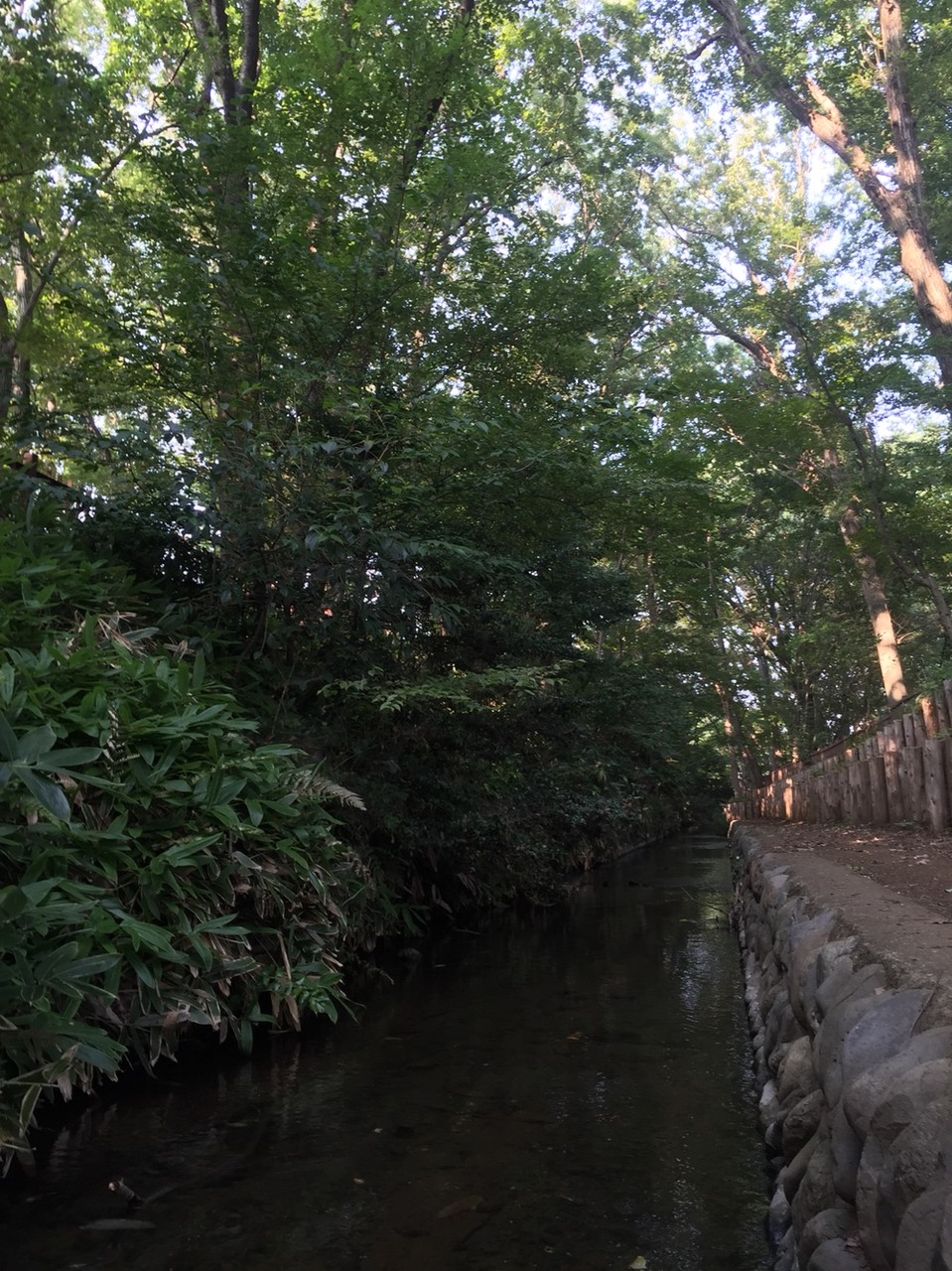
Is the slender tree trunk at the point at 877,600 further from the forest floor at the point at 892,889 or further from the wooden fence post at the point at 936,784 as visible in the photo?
the wooden fence post at the point at 936,784

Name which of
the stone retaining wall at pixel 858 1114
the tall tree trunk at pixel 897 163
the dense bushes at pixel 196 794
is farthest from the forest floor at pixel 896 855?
the tall tree trunk at pixel 897 163

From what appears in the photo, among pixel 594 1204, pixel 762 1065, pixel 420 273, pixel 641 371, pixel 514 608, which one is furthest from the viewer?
pixel 641 371

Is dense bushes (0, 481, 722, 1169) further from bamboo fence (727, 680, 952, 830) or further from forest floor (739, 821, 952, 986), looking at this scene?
bamboo fence (727, 680, 952, 830)

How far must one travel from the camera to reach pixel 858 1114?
208 centimetres

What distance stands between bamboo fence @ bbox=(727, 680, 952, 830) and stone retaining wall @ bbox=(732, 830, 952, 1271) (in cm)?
286

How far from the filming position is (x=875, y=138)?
1485 centimetres

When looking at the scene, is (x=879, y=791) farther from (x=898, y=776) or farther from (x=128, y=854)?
(x=128, y=854)

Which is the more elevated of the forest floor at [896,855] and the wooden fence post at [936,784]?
the wooden fence post at [936,784]

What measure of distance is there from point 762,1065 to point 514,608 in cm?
490

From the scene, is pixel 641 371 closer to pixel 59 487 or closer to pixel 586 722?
pixel 586 722

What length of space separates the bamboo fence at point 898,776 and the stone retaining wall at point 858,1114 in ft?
9.39

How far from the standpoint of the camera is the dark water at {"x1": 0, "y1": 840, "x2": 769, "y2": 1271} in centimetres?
300

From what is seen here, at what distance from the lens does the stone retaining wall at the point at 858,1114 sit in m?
1.73

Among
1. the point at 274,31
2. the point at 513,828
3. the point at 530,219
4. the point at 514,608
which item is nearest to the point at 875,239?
the point at 530,219
